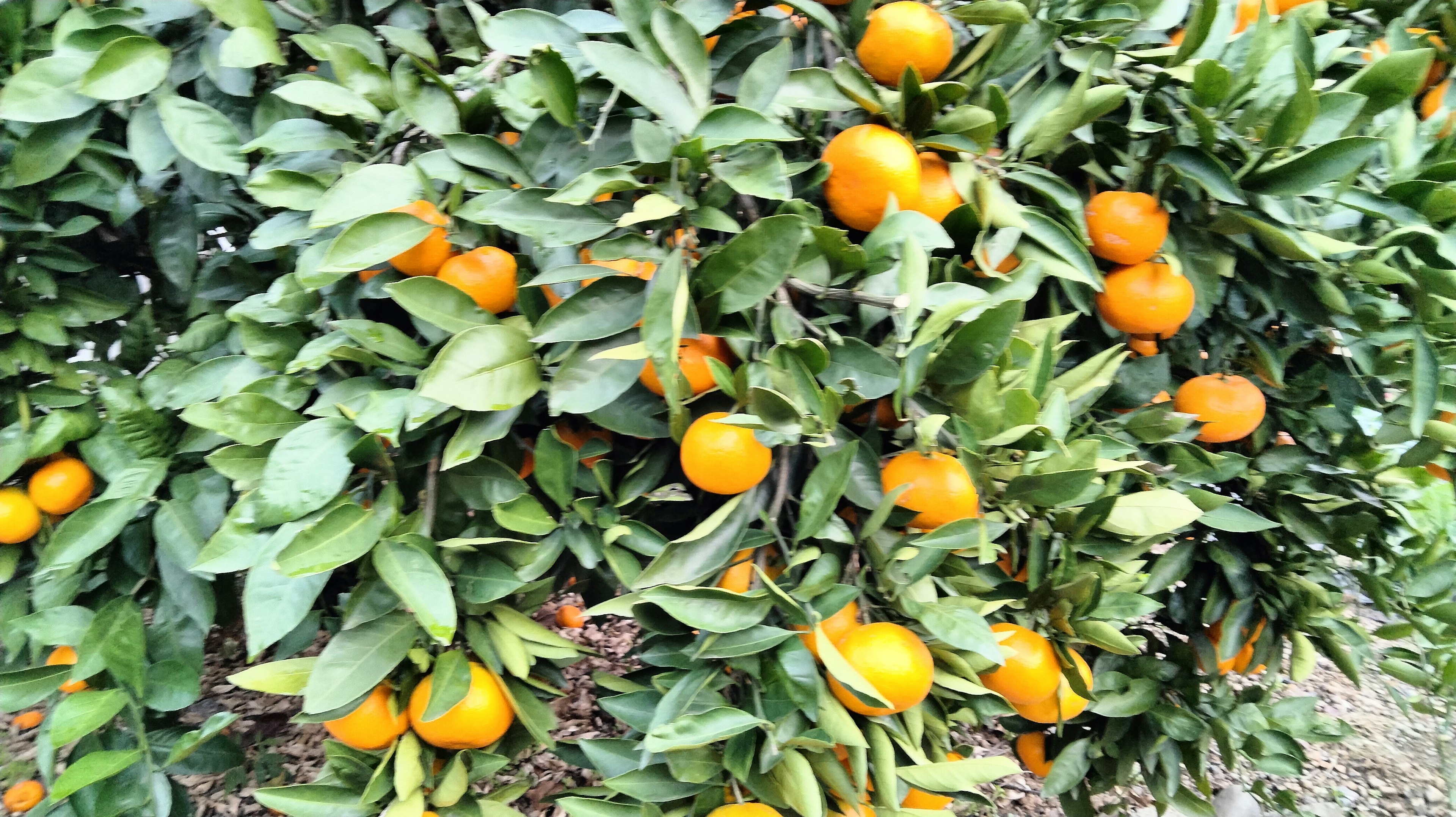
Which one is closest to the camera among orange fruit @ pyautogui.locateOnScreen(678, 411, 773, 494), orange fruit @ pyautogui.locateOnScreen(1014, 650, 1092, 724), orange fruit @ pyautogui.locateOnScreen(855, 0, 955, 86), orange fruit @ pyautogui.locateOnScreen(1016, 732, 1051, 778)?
orange fruit @ pyautogui.locateOnScreen(678, 411, 773, 494)

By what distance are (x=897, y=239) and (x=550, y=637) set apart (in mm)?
569

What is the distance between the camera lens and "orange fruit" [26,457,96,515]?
1181mm

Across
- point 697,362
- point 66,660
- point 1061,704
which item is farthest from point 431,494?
point 66,660

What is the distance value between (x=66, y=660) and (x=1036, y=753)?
1669mm

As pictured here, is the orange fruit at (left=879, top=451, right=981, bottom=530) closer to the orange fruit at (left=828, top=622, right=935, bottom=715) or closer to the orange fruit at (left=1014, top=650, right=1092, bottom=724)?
the orange fruit at (left=828, top=622, right=935, bottom=715)

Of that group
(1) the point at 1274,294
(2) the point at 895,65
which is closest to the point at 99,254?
(2) the point at 895,65

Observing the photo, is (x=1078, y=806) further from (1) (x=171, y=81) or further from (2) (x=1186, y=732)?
(1) (x=171, y=81)

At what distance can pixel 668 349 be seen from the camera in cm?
69

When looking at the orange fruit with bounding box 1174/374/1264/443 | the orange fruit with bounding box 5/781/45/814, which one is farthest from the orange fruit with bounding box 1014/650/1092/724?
the orange fruit with bounding box 5/781/45/814

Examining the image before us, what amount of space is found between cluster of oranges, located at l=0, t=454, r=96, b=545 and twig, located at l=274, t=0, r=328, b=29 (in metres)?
0.74

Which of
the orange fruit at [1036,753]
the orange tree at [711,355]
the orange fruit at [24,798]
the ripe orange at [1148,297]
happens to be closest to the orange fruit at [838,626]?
the orange tree at [711,355]

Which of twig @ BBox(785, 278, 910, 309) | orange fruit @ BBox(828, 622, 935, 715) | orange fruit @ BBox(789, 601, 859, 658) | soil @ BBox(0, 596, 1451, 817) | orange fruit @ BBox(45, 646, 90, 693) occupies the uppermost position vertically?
twig @ BBox(785, 278, 910, 309)

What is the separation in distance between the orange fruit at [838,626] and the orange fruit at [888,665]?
0.03m

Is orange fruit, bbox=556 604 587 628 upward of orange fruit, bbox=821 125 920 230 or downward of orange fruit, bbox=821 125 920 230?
downward
